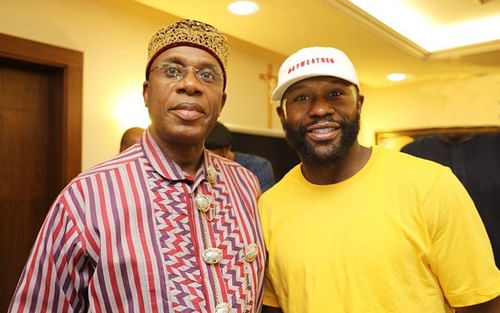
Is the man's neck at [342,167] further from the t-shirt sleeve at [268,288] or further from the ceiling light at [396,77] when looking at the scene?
the ceiling light at [396,77]

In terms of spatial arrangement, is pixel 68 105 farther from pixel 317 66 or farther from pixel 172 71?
pixel 317 66

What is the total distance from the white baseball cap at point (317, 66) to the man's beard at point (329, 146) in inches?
4.8

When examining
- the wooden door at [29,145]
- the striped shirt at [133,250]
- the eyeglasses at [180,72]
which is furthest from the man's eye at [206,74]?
the wooden door at [29,145]

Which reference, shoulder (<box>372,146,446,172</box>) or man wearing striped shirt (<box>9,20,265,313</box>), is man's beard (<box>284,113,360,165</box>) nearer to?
shoulder (<box>372,146,446,172</box>)

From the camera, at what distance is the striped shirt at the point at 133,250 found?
1000mm

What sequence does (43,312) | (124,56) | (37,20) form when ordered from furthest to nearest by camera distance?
(124,56) → (37,20) → (43,312)

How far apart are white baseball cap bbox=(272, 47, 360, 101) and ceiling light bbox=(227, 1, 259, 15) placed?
61.1 inches

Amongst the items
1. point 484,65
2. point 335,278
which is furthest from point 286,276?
point 484,65

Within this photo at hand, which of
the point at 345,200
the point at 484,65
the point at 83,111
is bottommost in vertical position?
the point at 345,200

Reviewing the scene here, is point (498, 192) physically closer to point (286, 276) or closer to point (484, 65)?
point (286, 276)

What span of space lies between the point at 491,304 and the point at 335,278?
1.21 ft

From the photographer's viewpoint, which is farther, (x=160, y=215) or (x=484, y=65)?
(x=484, y=65)

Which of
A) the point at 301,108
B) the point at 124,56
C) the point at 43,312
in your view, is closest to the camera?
the point at 43,312

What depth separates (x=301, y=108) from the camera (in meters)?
1.30
